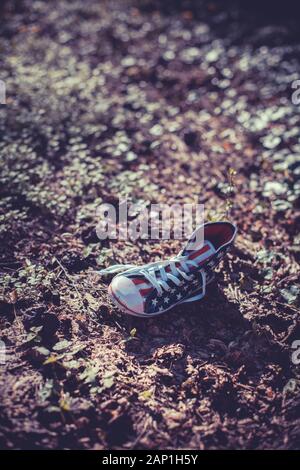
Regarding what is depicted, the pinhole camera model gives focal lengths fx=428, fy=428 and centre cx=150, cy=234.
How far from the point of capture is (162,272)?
11.2 feet

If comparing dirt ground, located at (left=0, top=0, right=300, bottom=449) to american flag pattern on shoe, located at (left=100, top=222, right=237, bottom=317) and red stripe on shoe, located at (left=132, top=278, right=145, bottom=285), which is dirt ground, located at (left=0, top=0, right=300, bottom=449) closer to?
american flag pattern on shoe, located at (left=100, top=222, right=237, bottom=317)

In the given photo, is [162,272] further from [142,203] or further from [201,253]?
[142,203]

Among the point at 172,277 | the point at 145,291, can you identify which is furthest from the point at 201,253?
the point at 145,291

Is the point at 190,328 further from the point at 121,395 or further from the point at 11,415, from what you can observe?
the point at 11,415

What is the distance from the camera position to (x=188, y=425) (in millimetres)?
2768

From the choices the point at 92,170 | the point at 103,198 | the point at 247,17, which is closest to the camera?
the point at 103,198

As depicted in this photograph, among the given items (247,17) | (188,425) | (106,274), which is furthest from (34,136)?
(247,17)

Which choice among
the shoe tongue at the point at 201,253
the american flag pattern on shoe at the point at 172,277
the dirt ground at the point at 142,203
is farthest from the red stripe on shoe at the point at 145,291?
the shoe tongue at the point at 201,253

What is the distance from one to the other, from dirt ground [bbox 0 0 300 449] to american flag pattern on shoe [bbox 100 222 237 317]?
15 cm

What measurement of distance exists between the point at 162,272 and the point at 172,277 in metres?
0.09

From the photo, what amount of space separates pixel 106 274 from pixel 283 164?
104 inches

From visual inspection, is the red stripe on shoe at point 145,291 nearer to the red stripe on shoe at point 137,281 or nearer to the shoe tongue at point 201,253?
the red stripe on shoe at point 137,281

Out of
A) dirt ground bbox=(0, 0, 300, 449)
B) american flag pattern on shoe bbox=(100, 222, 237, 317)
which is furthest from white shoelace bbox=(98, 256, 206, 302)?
dirt ground bbox=(0, 0, 300, 449)

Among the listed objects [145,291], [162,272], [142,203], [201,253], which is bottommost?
[145,291]
